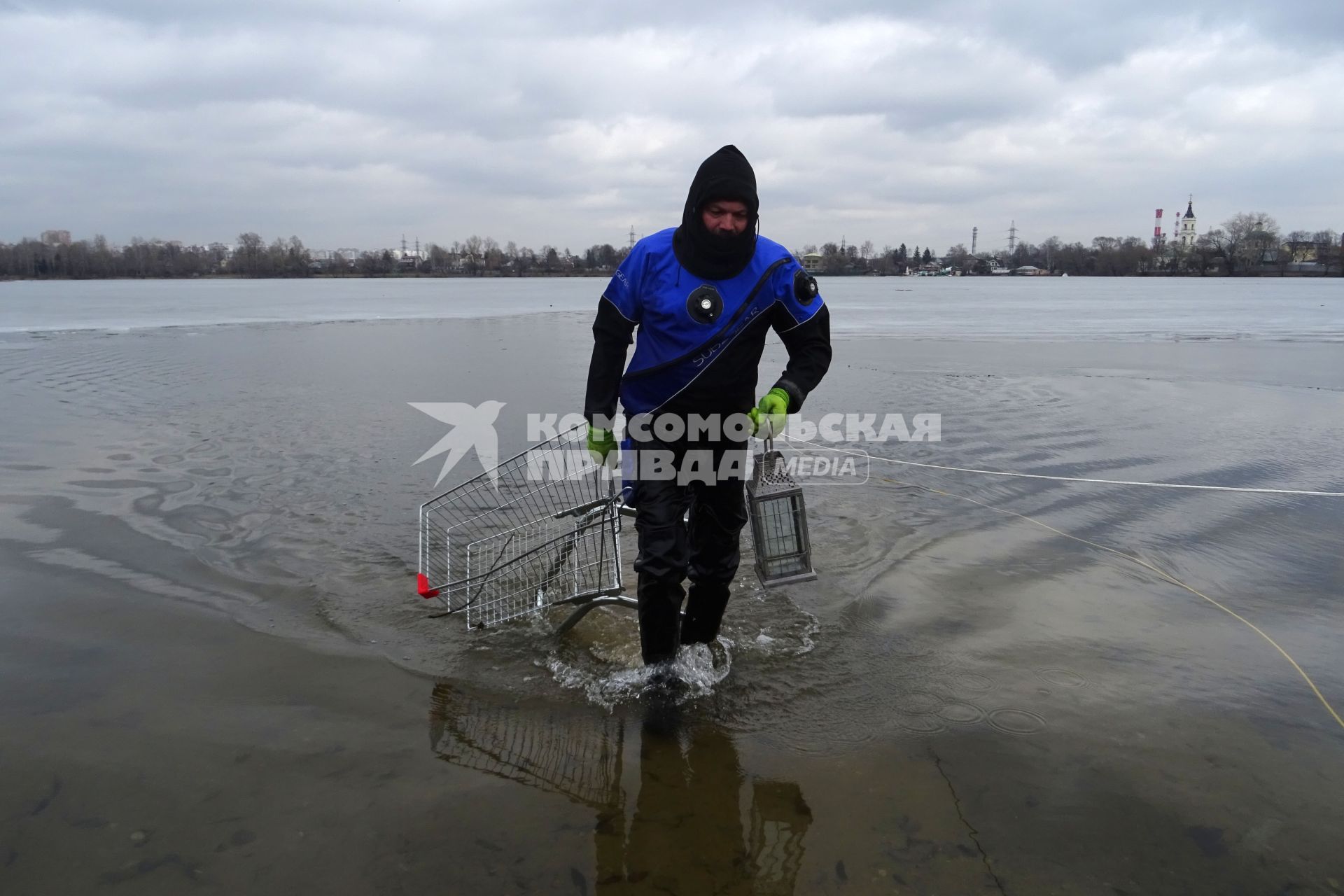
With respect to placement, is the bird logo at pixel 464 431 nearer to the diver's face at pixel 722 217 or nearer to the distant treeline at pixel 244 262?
the diver's face at pixel 722 217

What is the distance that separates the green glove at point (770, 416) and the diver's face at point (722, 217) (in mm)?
686

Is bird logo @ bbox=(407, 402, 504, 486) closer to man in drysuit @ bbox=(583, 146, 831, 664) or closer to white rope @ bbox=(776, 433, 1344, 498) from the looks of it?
white rope @ bbox=(776, 433, 1344, 498)

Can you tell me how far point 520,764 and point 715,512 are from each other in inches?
51.7

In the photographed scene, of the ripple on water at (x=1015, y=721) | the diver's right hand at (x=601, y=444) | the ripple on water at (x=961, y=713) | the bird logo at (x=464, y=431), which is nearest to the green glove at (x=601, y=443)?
the diver's right hand at (x=601, y=444)

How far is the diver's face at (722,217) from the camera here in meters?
3.44

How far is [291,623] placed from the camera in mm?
4391

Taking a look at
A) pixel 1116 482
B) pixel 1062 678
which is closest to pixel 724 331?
pixel 1062 678

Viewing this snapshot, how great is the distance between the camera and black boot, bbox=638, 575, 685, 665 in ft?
11.8

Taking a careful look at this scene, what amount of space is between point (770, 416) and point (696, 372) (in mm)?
364

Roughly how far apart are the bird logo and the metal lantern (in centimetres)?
369

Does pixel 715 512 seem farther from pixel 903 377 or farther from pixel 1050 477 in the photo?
pixel 903 377

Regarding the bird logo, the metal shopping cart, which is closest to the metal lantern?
the metal shopping cart

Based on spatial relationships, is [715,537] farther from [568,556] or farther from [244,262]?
[244,262]

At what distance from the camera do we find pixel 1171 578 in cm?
508
